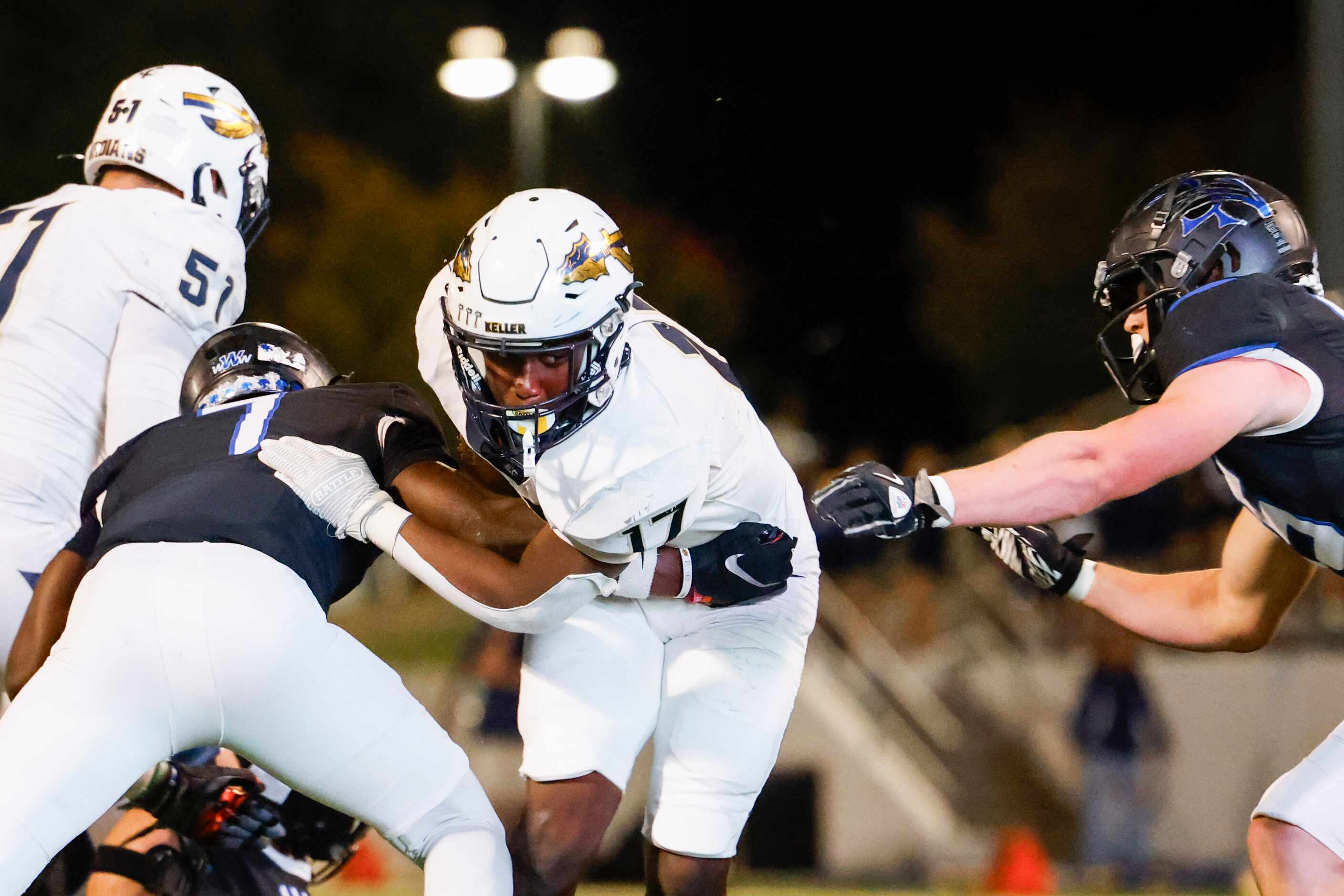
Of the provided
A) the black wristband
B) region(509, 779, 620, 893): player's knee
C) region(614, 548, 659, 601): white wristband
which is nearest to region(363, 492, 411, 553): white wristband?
region(614, 548, 659, 601): white wristband

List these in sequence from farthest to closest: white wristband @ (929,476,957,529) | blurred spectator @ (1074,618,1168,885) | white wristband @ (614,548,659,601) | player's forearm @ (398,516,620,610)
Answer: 1. blurred spectator @ (1074,618,1168,885)
2. white wristband @ (614,548,659,601)
3. player's forearm @ (398,516,620,610)
4. white wristband @ (929,476,957,529)

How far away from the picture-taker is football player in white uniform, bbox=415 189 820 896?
2.99 metres

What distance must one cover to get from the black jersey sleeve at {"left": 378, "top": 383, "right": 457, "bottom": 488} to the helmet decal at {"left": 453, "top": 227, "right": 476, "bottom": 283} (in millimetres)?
410

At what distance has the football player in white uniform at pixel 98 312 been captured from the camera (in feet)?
12.6

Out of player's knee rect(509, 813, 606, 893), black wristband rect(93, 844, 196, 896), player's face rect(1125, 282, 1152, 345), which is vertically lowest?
black wristband rect(93, 844, 196, 896)

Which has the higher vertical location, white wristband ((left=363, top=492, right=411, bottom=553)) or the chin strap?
the chin strap

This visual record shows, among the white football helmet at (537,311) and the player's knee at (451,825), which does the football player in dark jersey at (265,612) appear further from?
the white football helmet at (537,311)

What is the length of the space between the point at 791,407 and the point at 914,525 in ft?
30.0

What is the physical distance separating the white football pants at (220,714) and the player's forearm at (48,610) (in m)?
0.39

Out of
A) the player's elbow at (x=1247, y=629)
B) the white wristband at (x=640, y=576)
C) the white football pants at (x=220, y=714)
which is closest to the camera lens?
the white football pants at (x=220, y=714)

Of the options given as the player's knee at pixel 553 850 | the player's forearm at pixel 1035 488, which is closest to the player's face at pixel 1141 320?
the player's forearm at pixel 1035 488

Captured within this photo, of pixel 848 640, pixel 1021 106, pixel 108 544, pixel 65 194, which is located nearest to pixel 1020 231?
pixel 1021 106

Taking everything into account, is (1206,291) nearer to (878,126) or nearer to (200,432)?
(200,432)

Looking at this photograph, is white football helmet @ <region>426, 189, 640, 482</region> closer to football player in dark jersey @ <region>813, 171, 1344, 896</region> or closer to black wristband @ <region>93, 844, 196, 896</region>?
football player in dark jersey @ <region>813, 171, 1344, 896</region>
